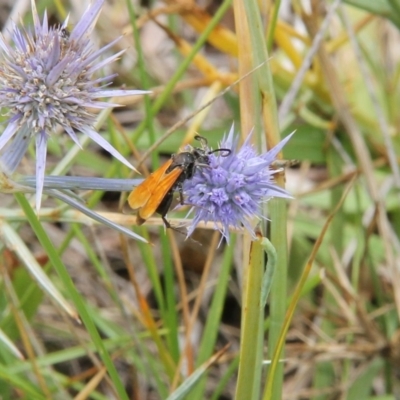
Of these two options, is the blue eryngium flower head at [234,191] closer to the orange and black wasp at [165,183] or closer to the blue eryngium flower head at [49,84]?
the orange and black wasp at [165,183]

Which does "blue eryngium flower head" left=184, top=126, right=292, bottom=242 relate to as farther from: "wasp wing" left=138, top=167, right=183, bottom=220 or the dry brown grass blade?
the dry brown grass blade

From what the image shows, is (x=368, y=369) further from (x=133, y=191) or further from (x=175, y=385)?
(x=133, y=191)

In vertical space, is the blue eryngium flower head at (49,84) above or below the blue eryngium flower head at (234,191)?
above

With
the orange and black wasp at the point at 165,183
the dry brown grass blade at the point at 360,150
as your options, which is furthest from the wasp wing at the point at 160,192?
the dry brown grass blade at the point at 360,150

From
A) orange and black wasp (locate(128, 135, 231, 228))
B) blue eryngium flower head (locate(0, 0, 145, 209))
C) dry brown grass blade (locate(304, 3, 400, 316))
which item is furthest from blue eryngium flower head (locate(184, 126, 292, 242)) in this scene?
dry brown grass blade (locate(304, 3, 400, 316))

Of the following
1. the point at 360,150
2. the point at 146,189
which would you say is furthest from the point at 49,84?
the point at 360,150

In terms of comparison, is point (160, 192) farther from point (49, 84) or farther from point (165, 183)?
point (49, 84)
